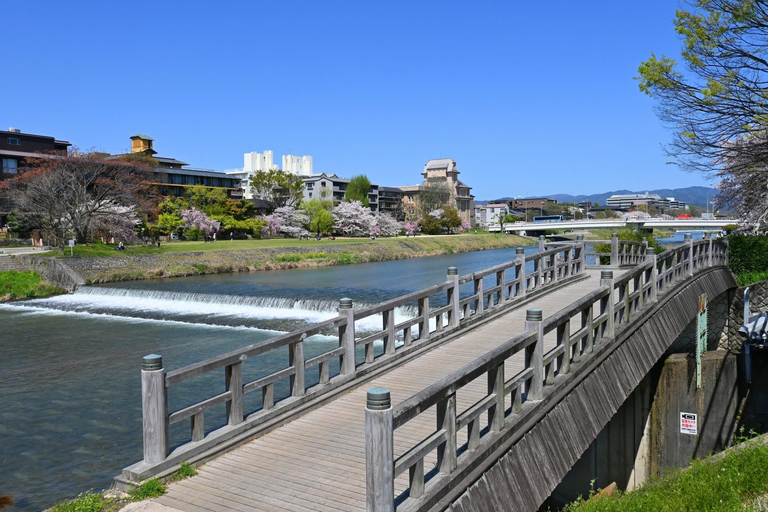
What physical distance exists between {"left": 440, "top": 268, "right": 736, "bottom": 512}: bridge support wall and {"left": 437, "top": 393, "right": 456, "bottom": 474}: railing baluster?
216 millimetres

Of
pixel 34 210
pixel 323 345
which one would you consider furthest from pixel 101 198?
pixel 323 345

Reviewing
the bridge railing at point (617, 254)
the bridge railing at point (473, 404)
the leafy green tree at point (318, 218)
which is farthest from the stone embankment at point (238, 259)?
the bridge railing at point (473, 404)

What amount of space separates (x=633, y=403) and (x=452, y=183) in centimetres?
14544

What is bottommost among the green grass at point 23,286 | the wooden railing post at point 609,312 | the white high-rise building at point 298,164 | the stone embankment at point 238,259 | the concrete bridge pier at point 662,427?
the concrete bridge pier at point 662,427

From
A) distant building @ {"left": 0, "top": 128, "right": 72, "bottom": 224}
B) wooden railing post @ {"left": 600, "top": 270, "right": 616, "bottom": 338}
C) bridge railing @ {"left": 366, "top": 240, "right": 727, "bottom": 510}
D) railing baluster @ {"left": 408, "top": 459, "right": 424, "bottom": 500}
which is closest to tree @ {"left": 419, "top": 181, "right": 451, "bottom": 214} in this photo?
distant building @ {"left": 0, "top": 128, "right": 72, "bottom": 224}

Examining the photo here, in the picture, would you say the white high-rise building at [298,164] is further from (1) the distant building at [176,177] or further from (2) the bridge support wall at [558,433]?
(2) the bridge support wall at [558,433]

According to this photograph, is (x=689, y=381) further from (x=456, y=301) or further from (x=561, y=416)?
(x=561, y=416)

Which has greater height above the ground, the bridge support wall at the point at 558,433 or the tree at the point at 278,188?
the tree at the point at 278,188

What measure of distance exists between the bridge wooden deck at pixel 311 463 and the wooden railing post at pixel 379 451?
838 mm

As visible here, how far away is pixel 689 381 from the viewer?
1490 cm

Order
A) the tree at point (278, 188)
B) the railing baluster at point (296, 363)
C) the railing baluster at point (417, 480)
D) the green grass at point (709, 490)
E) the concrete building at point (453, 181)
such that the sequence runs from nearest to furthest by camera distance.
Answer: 1. the railing baluster at point (417, 480)
2. the green grass at point (709, 490)
3. the railing baluster at point (296, 363)
4. the tree at point (278, 188)
5. the concrete building at point (453, 181)

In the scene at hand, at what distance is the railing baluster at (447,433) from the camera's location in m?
6.16

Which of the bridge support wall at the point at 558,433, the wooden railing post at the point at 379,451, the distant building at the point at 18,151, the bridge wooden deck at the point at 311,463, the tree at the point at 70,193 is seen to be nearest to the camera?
the wooden railing post at the point at 379,451

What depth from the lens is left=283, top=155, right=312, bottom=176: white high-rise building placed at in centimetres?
16200
